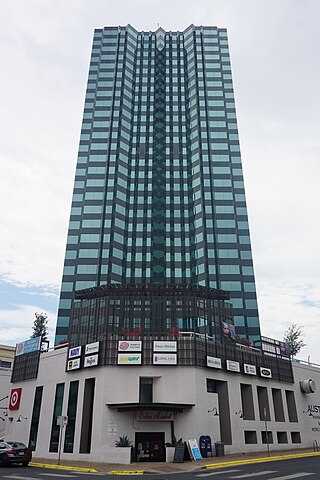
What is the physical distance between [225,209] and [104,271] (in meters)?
28.9

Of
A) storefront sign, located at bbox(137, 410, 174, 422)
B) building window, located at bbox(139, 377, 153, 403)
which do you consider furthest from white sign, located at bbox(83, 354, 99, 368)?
storefront sign, located at bbox(137, 410, 174, 422)

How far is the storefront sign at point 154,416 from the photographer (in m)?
31.6

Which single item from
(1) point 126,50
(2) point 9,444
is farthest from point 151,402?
(1) point 126,50

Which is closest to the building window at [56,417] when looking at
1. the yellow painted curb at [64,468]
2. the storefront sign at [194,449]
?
the yellow painted curb at [64,468]

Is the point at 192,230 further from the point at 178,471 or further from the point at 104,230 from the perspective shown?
the point at 178,471

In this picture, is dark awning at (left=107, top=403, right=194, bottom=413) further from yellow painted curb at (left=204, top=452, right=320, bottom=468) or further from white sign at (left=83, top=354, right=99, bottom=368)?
yellow painted curb at (left=204, top=452, right=320, bottom=468)

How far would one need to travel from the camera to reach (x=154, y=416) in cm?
3170

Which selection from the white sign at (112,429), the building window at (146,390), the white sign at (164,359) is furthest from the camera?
the white sign at (164,359)

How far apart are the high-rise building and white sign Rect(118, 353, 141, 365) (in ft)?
135

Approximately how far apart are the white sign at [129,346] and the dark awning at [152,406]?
14.3 feet

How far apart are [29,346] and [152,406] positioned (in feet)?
63.0

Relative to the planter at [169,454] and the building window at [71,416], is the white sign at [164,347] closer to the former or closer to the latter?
the planter at [169,454]

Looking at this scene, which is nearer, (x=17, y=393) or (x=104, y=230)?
Result: (x=17, y=393)

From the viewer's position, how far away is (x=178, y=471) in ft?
78.2
